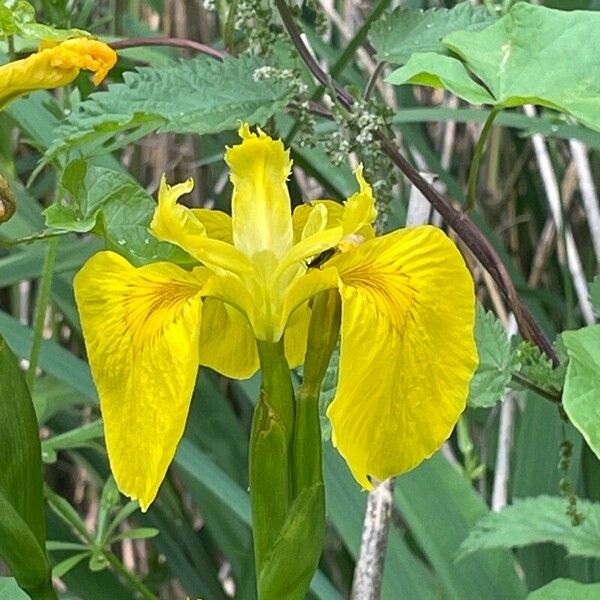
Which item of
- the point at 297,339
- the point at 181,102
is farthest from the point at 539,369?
the point at 181,102

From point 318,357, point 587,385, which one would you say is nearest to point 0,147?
point 318,357

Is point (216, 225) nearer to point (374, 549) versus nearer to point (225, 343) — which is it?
point (225, 343)

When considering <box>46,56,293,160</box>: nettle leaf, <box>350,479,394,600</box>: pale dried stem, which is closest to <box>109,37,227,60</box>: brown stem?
<box>46,56,293,160</box>: nettle leaf

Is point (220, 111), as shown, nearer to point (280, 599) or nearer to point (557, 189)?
point (280, 599)

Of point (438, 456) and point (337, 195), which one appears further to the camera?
point (337, 195)

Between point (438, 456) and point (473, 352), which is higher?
point (473, 352)
